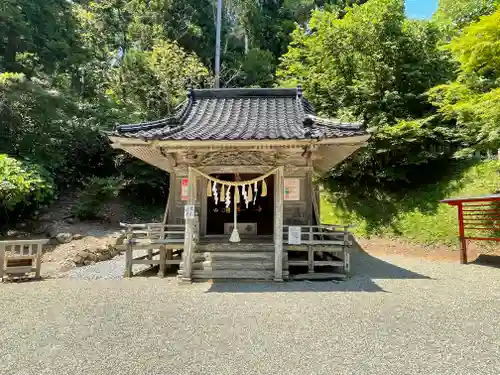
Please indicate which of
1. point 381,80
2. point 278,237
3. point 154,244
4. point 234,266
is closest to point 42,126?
point 154,244

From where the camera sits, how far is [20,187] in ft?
41.4

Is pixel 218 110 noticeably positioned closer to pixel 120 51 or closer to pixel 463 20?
pixel 463 20

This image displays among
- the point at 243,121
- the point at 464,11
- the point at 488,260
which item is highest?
the point at 464,11

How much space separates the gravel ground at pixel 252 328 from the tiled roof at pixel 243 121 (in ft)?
10.6

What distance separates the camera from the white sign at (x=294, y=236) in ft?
25.6

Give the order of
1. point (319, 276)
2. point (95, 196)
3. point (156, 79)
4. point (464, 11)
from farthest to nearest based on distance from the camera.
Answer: point (156, 79), point (95, 196), point (464, 11), point (319, 276)

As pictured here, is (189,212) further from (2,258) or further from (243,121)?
(2,258)

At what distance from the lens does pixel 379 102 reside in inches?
618

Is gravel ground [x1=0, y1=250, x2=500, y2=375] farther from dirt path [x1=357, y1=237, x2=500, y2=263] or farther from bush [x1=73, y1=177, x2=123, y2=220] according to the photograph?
bush [x1=73, y1=177, x2=123, y2=220]

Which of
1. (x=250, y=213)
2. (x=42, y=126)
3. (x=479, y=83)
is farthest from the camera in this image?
(x=42, y=126)

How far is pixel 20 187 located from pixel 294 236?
11.0m

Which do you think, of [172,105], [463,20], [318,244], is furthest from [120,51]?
[318,244]

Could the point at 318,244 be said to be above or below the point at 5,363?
above

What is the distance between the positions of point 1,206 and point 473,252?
1850 centimetres
